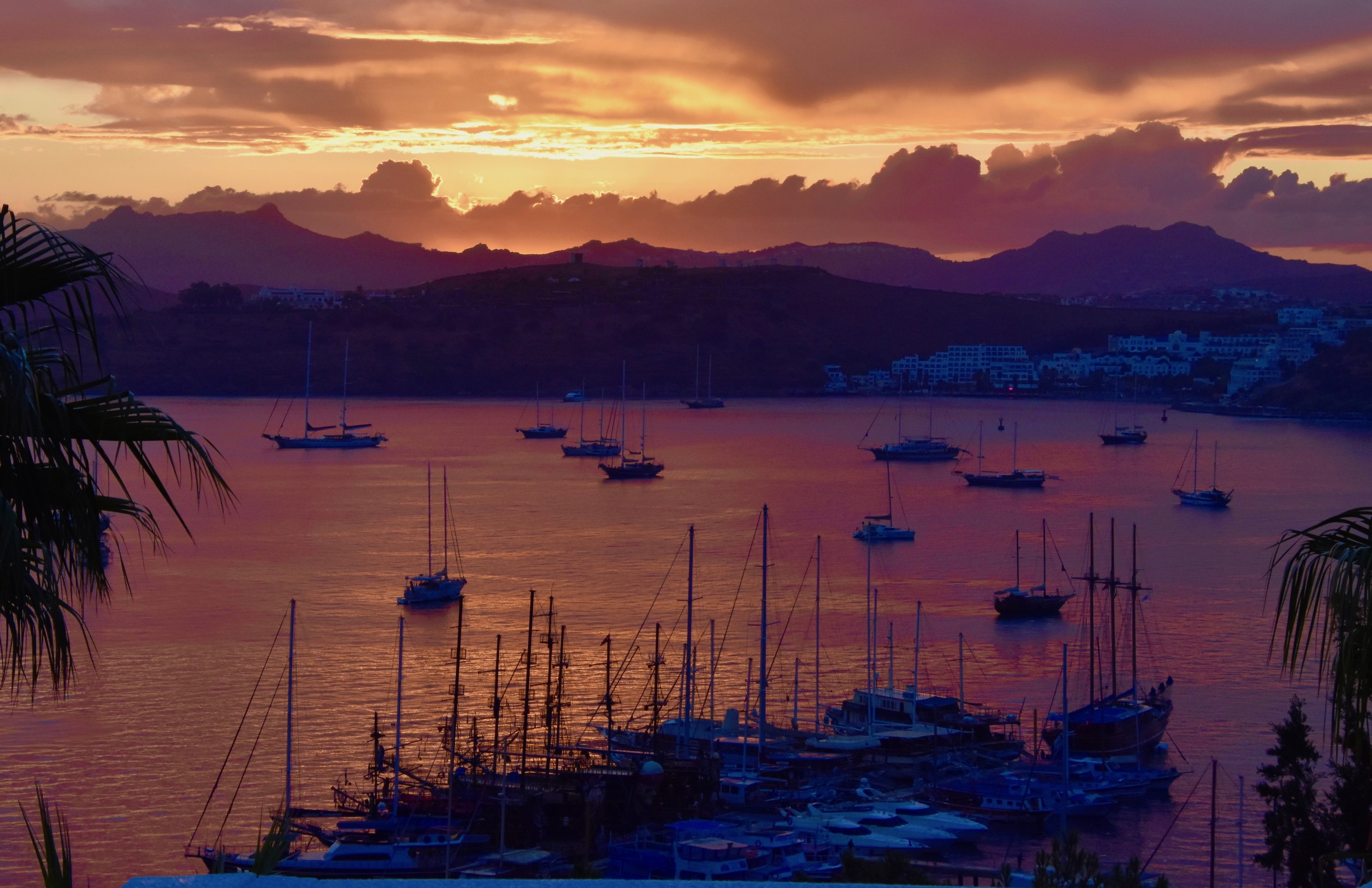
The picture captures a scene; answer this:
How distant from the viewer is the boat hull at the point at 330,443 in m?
59.0

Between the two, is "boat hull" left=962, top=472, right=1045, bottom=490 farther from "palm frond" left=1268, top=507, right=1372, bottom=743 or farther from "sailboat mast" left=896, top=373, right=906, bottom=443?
"palm frond" left=1268, top=507, right=1372, bottom=743

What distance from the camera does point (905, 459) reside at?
56750mm

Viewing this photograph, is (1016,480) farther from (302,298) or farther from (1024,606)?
(302,298)

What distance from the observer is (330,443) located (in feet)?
196

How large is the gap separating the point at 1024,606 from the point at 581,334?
3168 inches

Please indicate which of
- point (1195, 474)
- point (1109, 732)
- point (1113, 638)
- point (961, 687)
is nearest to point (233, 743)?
point (961, 687)

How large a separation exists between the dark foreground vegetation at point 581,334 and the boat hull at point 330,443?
29038 mm

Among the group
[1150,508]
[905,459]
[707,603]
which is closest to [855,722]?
[707,603]

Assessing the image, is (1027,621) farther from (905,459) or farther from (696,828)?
(905,459)

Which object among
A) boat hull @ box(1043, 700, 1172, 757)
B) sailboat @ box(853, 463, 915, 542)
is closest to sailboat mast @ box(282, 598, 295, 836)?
boat hull @ box(1043, 700, 1172, 757)

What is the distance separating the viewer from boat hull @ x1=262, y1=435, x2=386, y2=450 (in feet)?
194

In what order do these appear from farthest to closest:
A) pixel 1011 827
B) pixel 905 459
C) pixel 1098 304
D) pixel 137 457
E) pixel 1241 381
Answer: pixel 1098 304
pixel 1241 381
pixel 905 459
pixel 1011 827
pixel 137 457

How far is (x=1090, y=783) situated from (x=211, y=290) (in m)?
97.0

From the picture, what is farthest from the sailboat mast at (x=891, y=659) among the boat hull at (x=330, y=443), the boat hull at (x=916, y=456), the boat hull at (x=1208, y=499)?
the boat hull at (x=330, y=443)
